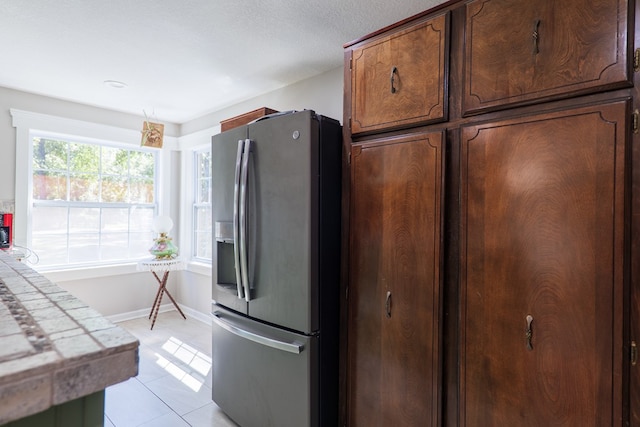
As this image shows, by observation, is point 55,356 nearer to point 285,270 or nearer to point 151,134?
point 285,270

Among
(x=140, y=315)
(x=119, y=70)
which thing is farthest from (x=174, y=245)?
(x=119, y=70)

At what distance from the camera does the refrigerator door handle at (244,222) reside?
1935 mm

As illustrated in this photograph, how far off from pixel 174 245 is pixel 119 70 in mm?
2195

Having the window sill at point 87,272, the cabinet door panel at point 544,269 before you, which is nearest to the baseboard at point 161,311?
the window sill at point 87,272

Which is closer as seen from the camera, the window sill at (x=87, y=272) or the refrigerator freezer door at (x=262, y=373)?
the refrigerator freezer door at (x=262, y=373)

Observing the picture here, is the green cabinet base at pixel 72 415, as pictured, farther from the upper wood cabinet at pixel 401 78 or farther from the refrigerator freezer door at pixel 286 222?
the upper wood cabinet at pixel 401 78

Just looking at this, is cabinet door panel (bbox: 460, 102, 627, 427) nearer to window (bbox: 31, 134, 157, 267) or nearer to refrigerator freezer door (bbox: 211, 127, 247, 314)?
refrigerator freezer door (bbox: 211, 127, 247, 314)

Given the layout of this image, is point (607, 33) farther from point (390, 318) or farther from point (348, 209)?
point (390, 318)

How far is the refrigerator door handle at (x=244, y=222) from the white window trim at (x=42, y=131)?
2792 millimetres

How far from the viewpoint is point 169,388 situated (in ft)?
8.45

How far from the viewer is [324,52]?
249 centimetres

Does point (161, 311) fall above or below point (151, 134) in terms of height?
below

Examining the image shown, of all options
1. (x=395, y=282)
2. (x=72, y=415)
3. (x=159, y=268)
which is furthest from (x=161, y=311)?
(x=72, y=415)

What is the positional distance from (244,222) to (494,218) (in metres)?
1.28
